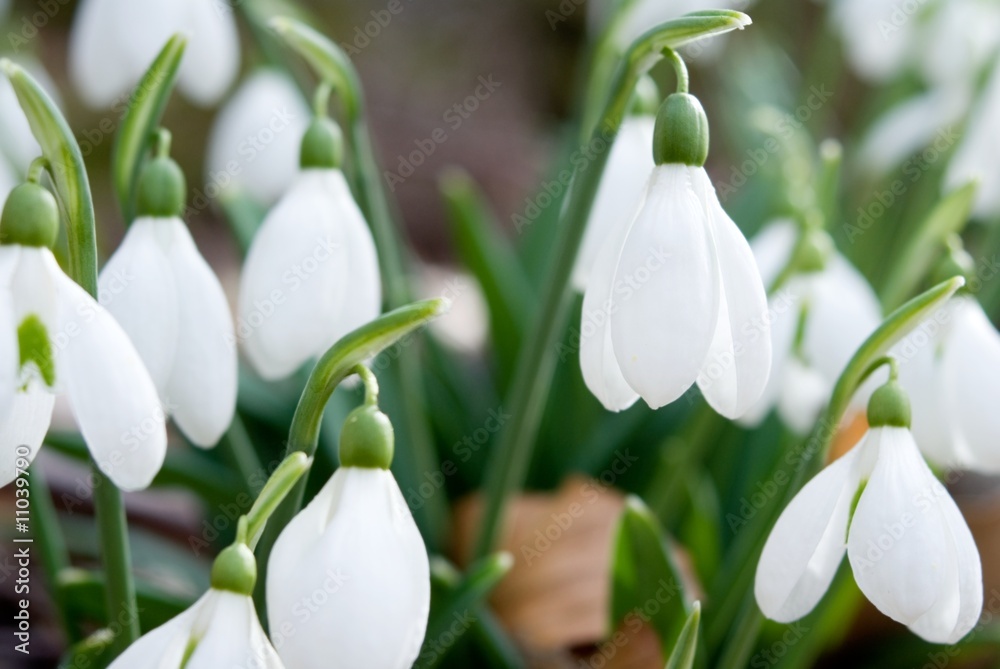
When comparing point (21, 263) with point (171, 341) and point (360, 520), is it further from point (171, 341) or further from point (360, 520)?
point (360, 520)

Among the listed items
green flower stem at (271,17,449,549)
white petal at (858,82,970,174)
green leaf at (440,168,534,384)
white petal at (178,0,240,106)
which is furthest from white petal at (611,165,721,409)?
white petal at (858,82,970,174)

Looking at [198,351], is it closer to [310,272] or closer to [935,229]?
[310,272]

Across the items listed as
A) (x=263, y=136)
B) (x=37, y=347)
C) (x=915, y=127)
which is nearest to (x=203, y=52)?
(x=263, y=136)

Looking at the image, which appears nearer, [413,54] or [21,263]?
[21,263]

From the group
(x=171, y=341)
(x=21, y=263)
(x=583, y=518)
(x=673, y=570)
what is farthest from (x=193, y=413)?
(x=583, y=518)

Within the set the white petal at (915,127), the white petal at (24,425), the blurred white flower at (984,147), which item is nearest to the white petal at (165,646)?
the white petal at (24,425)

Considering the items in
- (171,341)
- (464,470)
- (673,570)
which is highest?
(171,341)
